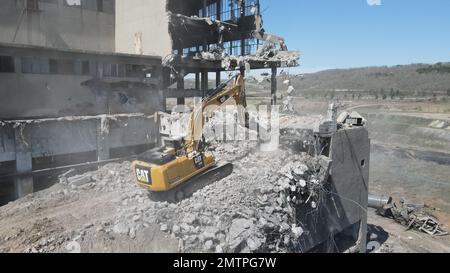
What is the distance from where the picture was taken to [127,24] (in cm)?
2016

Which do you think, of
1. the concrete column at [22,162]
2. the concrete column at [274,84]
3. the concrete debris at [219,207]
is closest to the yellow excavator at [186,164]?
the concrete debris at [219,207]

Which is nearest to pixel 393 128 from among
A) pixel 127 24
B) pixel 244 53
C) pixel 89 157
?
pixel 244 53

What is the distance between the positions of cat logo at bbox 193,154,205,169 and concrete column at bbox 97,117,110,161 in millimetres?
5236

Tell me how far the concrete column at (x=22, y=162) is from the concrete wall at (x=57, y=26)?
7305 millimetres

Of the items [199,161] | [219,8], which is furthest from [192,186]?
[219,8]

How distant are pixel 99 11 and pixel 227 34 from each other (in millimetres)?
7282

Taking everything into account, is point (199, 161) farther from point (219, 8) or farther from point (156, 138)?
point (219, 8)

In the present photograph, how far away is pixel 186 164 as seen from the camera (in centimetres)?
999

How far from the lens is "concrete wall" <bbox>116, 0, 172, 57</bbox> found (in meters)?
17.7

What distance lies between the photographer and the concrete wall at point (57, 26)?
664 inches

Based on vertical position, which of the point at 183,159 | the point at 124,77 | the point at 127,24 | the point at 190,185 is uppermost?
the point at 127,24

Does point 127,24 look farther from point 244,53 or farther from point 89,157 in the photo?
point 89,157

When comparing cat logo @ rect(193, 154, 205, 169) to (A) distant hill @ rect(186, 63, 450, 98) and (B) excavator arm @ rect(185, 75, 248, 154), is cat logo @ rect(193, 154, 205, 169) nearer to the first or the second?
(B) excavator arm @ rect(185, 75, 248, 154)

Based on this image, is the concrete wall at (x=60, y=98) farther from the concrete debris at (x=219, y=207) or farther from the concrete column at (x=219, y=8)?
the concrete column at (x=219, y=8)
